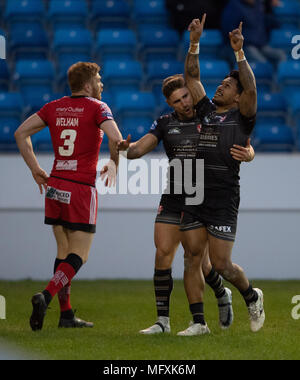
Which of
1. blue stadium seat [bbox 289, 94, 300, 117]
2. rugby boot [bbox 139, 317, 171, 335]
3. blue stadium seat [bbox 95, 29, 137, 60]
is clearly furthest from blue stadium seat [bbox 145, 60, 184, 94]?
rugby boot [bbox 139, 317, 171, 335]

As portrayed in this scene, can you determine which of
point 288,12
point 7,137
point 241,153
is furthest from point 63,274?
point 288,12

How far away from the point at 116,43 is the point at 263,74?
2403 mm

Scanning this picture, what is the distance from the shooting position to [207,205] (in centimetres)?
656

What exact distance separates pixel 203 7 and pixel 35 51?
9.10 feet

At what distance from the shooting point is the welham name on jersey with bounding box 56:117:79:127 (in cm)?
676

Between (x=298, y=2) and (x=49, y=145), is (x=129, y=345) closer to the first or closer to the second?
(x=49, y=145)

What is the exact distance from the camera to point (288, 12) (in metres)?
14.6

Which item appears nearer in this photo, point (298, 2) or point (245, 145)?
point (245, 145)

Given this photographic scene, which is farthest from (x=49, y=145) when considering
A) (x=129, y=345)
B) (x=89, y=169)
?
(x=129, y=345)

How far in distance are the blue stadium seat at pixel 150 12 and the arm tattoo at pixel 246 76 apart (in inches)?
316

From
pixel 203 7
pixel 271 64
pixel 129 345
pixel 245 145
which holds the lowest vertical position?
pixel 129 345

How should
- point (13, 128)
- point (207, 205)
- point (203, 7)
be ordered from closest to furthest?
point (207, 205) < point (13, 128) < point (203, 7)

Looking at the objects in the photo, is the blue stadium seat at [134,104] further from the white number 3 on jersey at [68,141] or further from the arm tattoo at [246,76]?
the arm tattoo at [246,76]
